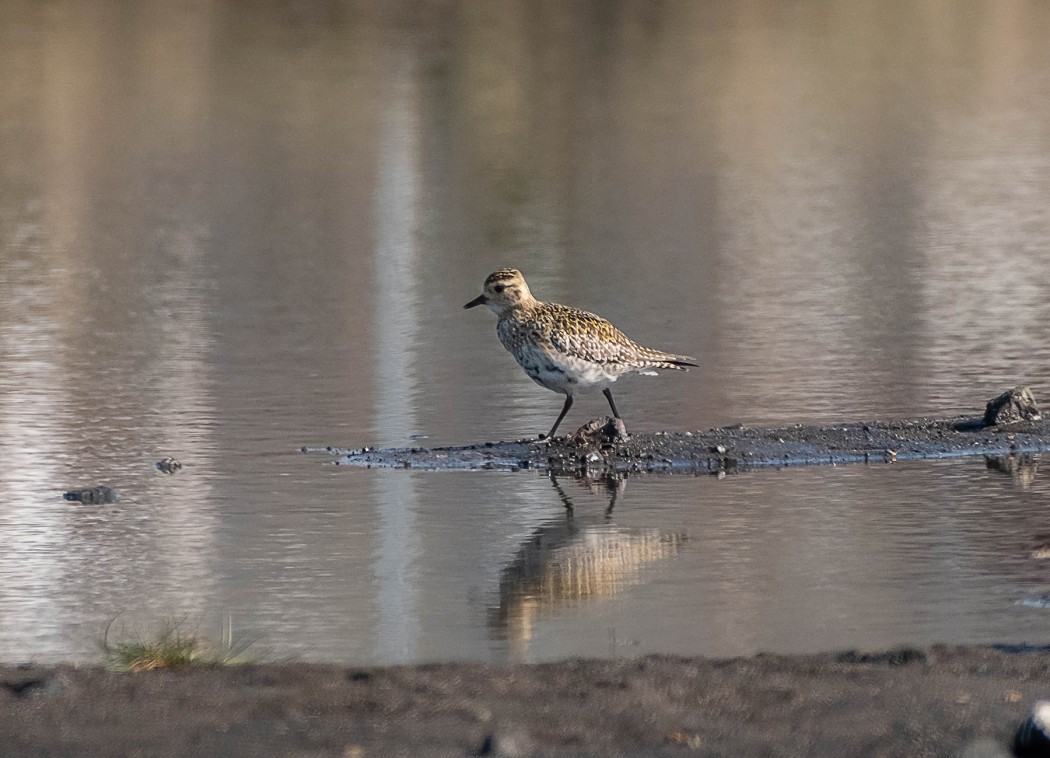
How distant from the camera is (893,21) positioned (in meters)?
60.7

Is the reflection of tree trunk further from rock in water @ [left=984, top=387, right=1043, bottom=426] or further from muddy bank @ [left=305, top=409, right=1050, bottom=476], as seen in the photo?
rock in water @ [left=984, top=387, right=1043, bottom=426]

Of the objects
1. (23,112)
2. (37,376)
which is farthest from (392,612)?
(23,112)

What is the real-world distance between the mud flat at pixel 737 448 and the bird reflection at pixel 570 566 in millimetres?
975

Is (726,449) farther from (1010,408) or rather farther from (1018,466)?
(1010,408)

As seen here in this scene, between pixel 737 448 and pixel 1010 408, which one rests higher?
pixel 1010 408

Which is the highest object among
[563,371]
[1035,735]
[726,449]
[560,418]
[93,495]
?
[563,371]

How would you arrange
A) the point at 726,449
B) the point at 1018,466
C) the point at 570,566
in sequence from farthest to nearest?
the point at 726,449 → the point at 1018,466 → the point at 570,566

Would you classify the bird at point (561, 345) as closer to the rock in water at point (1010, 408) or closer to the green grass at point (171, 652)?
the rock in water at point (1010, 408)

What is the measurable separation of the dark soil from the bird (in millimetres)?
397

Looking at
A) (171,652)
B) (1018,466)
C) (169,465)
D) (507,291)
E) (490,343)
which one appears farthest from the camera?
(490,343)

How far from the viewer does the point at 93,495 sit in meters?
11.7

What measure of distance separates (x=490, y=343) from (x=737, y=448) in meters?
5.26

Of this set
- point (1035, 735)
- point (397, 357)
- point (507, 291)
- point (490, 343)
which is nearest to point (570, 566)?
point (507, 291)

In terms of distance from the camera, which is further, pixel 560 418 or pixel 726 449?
pixel 560 418
